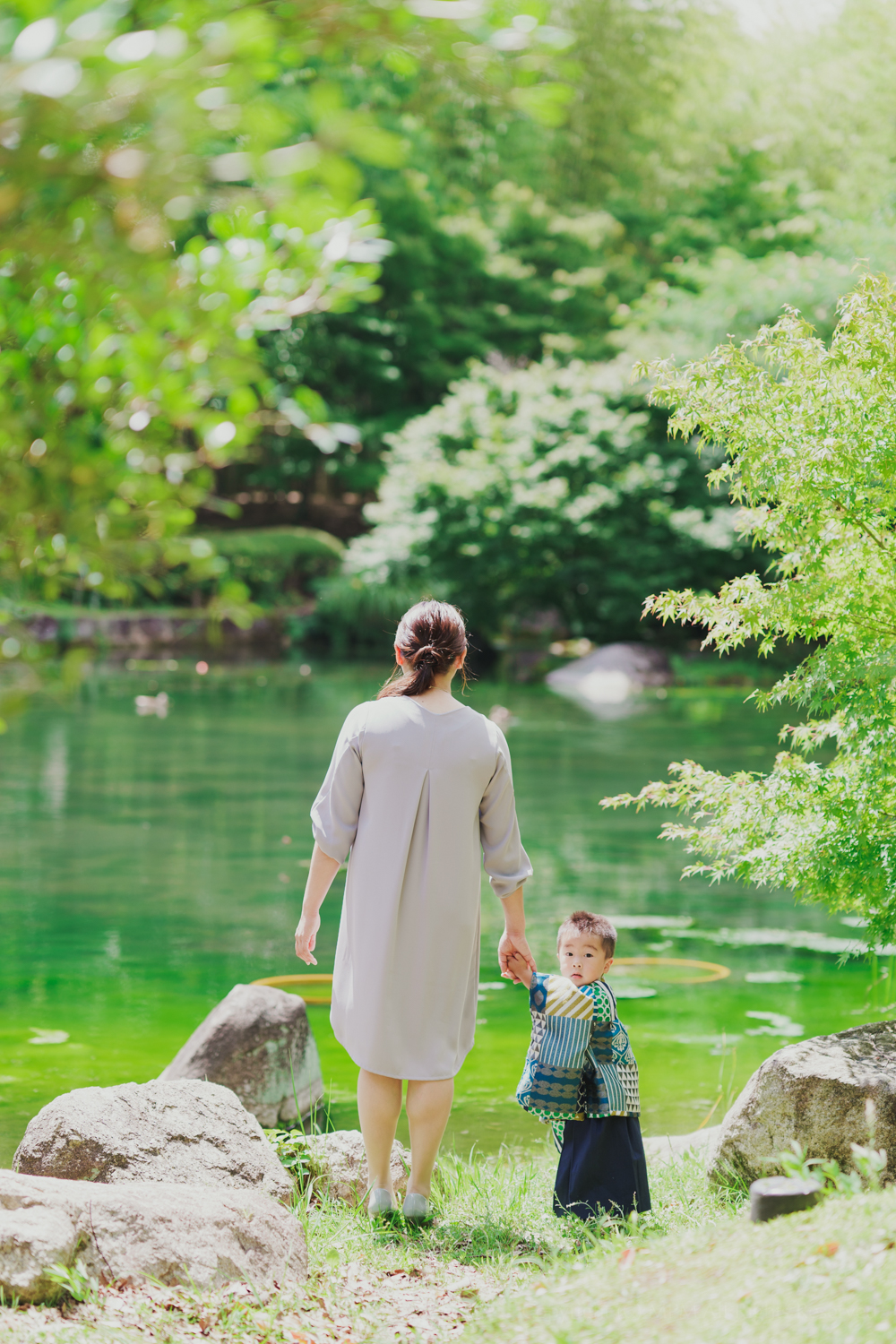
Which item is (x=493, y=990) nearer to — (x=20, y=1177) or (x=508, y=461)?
(x=20, y=1177)

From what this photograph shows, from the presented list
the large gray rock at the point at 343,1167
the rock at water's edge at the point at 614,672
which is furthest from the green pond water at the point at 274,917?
the rock at water's edge at the point at 614,672

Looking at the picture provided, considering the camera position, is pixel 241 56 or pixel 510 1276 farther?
pixel 510 1276

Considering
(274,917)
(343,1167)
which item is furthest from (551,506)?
(343,1167)

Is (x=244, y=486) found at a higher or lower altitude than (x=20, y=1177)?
lower

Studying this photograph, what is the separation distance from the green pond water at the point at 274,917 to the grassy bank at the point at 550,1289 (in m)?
1.49

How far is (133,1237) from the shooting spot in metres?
2.88

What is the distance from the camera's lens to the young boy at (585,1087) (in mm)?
3539

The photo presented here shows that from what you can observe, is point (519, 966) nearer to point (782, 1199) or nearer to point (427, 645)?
point (427, 645)

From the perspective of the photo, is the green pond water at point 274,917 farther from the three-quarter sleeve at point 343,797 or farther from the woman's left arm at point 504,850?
the three-quarter sleeve at point 343,797

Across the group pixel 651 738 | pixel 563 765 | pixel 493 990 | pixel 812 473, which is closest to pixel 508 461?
pixel 651 738

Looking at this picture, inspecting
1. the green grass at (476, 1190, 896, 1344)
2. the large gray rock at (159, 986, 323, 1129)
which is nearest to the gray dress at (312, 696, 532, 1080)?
the green grass at (476, 1190, 896, 1344)

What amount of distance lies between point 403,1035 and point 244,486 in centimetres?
3184

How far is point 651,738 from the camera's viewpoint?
1590cm

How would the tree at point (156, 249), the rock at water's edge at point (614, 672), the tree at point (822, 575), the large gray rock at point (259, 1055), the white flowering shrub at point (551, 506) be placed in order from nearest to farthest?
the tree at point (156, 249) < the tree at point (822, 575) < the large gray rock at point (259, 1055) < the rock at water's edge at point (614, 672) < the white flowering shrub at point (551, 506)
